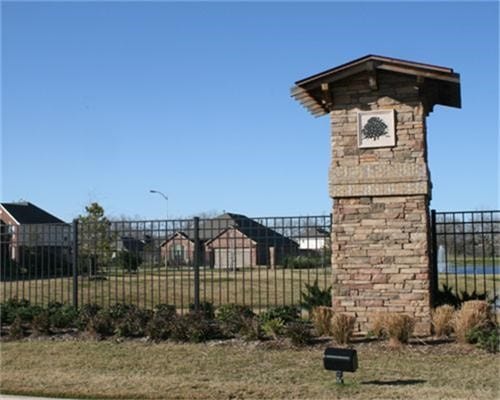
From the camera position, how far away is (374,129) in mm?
11383

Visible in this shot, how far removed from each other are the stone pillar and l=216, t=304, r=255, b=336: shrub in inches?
59.7

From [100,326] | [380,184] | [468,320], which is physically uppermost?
[380,184]

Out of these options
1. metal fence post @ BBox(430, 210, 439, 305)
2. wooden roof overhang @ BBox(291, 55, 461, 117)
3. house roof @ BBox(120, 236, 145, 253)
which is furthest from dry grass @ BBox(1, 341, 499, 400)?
house roof @ BBox(120, 236, 145, 253)

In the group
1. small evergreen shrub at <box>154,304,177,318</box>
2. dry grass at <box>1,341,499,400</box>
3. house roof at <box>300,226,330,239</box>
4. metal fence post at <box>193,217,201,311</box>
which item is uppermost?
house roof at <box>300,226,330,239</box>

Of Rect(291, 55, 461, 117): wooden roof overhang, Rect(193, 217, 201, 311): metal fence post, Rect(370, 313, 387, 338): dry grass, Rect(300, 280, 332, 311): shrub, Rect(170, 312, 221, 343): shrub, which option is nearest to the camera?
Rect(370, 313, 387, 338): dry grass

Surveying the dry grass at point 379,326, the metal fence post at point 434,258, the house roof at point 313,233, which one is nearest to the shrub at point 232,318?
the dry grass at point 379,326

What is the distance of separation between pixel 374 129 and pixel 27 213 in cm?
Answer: 4902

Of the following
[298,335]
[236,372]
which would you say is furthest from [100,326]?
[236,372]

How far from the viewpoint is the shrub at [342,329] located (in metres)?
10.1

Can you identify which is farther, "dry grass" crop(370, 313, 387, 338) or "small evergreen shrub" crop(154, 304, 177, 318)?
"small evergreen shrub" crop(154, 304, 177, 318)

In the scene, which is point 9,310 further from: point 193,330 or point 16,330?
point 193,330

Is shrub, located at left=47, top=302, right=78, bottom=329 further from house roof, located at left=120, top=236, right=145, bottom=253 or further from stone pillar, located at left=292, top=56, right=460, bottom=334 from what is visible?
stone pillar, located at left=292, top=56, right=460, bottom=334

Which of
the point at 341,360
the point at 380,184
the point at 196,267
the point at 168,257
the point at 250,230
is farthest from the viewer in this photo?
the point at 168,257

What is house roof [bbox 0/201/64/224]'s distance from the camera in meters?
54.2
